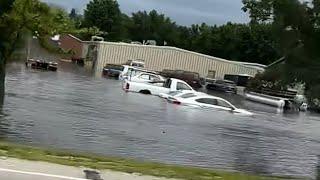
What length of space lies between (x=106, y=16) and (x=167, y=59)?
44.3 metres

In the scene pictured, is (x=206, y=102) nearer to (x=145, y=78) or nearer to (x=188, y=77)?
(x=145, y=78)

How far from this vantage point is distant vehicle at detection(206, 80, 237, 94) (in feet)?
250

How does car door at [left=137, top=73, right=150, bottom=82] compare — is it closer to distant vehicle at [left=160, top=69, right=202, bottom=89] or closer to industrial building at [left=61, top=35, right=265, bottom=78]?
distant vehicle at [left=160, top=69, right=202, bottom=89]

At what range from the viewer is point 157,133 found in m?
24.5

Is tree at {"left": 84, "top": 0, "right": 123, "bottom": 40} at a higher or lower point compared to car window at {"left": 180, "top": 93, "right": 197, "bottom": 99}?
higher

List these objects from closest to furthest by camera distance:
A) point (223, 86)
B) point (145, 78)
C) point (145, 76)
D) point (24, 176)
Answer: point (24, 176)
point (145, 78)
point (145, 76)
point (223, 86)

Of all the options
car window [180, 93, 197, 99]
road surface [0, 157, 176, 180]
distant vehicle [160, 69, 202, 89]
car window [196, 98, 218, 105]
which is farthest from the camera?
distant vehicle [160, 69, 202, 89]

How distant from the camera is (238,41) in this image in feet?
365

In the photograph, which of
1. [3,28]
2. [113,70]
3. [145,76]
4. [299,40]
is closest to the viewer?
[299,40]

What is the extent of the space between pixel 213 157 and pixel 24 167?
30.7ft

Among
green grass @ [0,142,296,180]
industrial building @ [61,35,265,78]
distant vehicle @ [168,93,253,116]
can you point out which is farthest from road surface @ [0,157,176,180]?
industrial building @ [61,35,265,78]

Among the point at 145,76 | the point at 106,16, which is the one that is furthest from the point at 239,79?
the point at 106,16

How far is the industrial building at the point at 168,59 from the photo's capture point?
94.1 meters

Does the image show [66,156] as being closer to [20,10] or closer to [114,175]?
[114,175]
